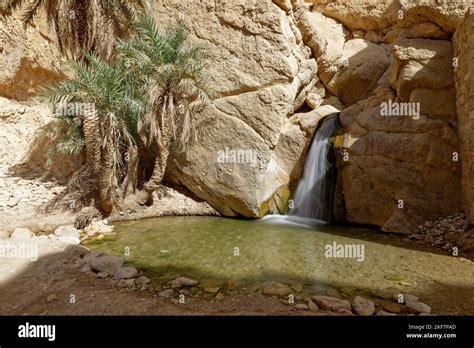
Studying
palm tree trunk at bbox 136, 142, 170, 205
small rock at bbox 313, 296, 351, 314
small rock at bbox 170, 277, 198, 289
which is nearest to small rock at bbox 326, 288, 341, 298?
small rock at bbox 313, 296, 351, 314

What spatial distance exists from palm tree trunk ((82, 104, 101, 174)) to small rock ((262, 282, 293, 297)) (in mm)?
6813

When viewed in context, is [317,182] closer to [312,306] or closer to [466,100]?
[466,100]

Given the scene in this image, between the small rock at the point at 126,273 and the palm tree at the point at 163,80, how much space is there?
476 centimetres

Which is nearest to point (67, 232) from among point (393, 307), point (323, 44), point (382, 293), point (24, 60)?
point (382, 293)

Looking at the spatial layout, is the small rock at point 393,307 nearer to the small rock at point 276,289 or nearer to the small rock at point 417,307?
the small rock at point 417,307

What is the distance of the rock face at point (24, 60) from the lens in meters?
12.3

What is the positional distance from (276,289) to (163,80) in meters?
7.26

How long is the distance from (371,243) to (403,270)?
171 cm

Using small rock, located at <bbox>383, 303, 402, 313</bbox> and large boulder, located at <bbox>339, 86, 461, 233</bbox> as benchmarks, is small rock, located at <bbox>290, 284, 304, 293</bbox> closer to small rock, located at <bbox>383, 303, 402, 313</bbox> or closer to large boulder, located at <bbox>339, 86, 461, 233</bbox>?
small rock, located at <bbox>383, 303, 402, 313</bbox>

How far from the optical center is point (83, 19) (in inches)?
410

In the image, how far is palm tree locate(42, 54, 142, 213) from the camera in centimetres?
799

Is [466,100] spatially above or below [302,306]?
above

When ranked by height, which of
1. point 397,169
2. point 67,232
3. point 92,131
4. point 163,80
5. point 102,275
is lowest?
point 102,275
